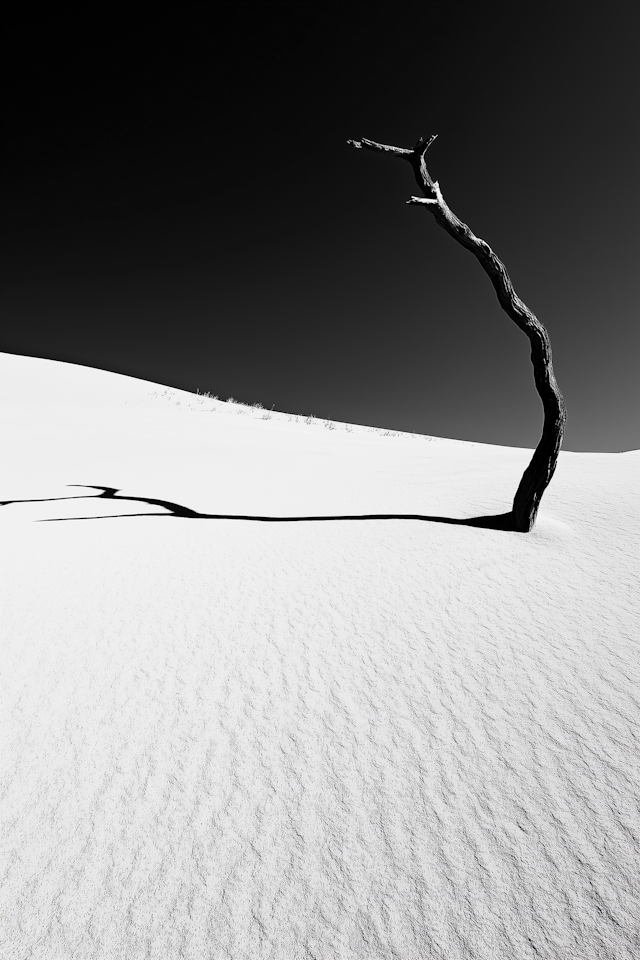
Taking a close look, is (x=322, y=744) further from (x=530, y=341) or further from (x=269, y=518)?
(x=530, y=341)

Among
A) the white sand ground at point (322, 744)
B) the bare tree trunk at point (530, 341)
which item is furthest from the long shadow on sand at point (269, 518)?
the white sand ground at point (322, 744)

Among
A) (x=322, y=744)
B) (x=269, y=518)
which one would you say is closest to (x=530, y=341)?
(x=269, y=518)

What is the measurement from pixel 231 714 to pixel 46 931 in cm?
68

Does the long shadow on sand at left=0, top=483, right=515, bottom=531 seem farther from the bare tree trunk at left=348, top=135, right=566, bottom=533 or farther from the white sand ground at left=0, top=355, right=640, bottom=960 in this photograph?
the white sand ground at left=0, top=355, right=640, bottom=960

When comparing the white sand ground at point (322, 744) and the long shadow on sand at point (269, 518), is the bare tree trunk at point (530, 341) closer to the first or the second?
the long shadow on sand at point (269, 518)

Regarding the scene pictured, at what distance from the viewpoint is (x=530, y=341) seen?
3262 mm

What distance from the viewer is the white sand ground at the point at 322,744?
3.43 ft

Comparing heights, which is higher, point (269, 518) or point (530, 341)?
point (530, 341)

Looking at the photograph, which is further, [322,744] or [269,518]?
[269,518]

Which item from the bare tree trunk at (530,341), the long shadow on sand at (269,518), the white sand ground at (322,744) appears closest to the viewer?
the white sand ground at (322,744)

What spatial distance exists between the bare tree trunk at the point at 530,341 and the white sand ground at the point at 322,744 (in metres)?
0.31

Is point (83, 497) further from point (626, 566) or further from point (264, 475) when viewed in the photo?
point (626, 566)

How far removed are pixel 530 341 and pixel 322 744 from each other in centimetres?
305

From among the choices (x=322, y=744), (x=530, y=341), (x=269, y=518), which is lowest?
(x=322, y=744)
